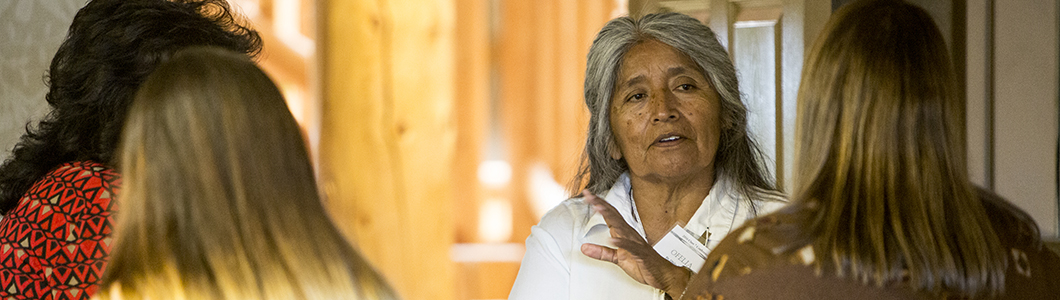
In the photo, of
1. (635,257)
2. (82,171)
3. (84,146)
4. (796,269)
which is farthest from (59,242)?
(796,269)

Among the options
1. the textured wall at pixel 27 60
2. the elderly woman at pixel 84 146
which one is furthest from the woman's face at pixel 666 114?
the textured wall at pixel 27 60

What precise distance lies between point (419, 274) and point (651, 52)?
1.59m

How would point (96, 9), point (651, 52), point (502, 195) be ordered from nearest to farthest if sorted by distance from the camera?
1. point (96, 9)
2. point (651, 52)
3. point (502, 195)

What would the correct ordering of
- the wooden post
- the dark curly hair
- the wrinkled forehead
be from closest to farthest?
1. the dark curly hair
2. the wrinkled forehead
3. the wooden post

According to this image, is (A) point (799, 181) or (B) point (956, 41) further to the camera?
(B) point (956, 41)

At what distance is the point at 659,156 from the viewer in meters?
1.65

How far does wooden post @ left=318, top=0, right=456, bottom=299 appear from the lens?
9.66 feet

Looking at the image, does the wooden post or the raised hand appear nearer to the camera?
the raised hand

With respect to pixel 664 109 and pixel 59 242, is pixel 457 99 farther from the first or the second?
pixel 59 242

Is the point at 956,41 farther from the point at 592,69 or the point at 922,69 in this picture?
the point at 922,69

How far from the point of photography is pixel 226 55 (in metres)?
1.03

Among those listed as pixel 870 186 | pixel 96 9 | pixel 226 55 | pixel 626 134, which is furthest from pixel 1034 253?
pixel 96 9

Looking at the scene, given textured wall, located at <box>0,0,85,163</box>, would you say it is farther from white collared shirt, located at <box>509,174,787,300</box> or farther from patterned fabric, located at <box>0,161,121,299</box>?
white collared shirt, located at <box>509,174,787,300</box>

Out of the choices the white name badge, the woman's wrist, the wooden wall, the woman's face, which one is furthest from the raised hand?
the wooden wall
